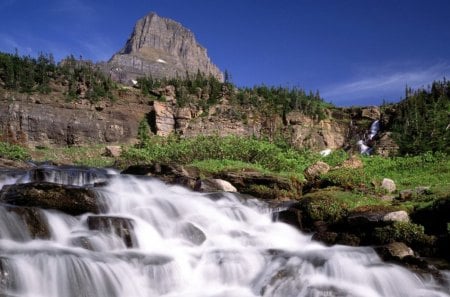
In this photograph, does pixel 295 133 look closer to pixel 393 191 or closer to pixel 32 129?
pixel 32 129

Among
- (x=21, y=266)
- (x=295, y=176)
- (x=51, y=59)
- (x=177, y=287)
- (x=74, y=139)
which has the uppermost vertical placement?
(x=51, y=59)

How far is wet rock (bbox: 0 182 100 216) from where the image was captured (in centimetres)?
1302

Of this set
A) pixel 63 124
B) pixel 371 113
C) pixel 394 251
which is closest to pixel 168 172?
pixel 394 251

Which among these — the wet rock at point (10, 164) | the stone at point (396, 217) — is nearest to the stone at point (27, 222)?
the stone at point (396, 217)

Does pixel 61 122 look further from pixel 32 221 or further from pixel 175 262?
pixel 175 262

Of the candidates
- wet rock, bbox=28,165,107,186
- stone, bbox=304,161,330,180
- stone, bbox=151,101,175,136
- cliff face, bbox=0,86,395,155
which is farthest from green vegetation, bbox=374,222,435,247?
stone, bbox=151,101,175,136

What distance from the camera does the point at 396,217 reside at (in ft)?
46.5

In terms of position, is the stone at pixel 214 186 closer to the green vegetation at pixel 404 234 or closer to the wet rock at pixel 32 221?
the green vegetation at pixel 404 234

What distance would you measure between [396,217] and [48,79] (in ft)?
178

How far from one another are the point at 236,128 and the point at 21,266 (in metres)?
54.5

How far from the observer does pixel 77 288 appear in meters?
9.28

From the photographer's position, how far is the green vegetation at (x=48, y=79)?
180 feet

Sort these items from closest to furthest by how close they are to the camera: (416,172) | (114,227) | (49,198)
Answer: (114,227)
(49,198)
(416,172)

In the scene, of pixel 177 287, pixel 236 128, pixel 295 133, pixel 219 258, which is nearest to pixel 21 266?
pixel 177 287
